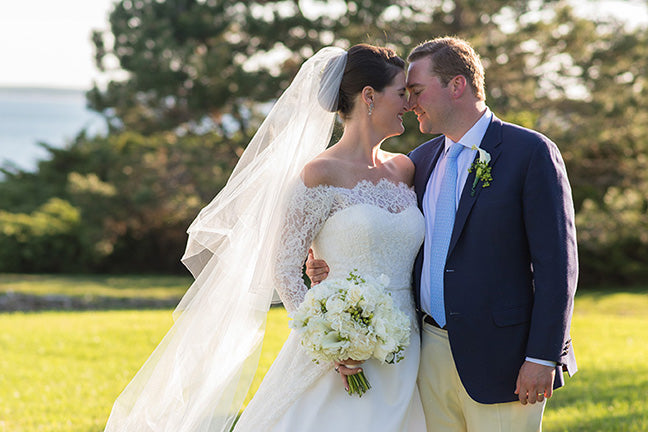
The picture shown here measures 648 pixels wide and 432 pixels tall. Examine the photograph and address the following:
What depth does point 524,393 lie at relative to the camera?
316 cm

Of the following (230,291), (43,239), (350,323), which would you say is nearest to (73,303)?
(43,239)

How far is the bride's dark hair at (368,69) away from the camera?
3.67 m

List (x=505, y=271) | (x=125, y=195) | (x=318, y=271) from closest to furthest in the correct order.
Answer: (x=505, y=271)
(x=318, y=271)
(x=125, y=195)

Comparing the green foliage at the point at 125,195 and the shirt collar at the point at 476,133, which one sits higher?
the shirt collar at the point at 476,133

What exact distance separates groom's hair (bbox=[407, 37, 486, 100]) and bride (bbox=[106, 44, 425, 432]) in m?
0.24

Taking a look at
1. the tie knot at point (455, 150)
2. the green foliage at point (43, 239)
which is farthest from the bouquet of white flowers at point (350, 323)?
the green foliage at point (43, 239)

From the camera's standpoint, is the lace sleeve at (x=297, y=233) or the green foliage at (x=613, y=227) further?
the green foliage at (x=613, y=227)

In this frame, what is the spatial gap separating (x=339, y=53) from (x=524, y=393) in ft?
6.69

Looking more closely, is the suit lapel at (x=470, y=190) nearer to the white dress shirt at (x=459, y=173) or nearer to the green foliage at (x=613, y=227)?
the white dress shirt at (x=459, y=173)

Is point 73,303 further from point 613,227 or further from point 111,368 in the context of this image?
point 613,227

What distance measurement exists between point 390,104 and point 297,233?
0.86m

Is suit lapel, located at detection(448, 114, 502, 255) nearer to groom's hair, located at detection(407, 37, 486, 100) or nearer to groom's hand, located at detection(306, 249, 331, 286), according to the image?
groom's hair, located at detection(407, 37, 486, 100)

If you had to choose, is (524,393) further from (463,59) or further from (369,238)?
(463,59)

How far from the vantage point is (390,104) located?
3684mm
